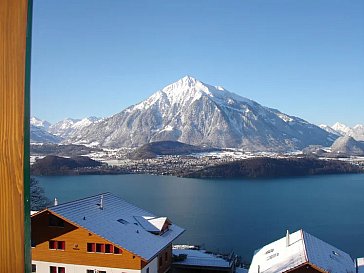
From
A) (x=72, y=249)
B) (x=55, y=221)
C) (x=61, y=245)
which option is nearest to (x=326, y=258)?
(x=72, y=249)

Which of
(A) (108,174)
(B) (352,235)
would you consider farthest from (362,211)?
(A) (108,174)

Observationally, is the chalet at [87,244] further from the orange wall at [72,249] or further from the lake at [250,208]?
the lake at [250,208]

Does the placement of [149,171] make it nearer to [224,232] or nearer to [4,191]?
[224,232]

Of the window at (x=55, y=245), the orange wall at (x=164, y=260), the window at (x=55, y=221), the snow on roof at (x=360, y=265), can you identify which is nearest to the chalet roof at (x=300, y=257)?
the snow on roof at (x=360, y=265)

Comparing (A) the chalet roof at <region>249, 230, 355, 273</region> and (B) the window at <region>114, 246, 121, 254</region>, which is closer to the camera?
(A) the chalet roof at <region>249, 230, 355, 273</region>

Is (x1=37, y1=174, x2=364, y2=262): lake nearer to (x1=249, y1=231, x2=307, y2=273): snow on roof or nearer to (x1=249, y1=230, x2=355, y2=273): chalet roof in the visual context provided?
(x1=249, y1=231, x2=307, y2=273): snow on roof

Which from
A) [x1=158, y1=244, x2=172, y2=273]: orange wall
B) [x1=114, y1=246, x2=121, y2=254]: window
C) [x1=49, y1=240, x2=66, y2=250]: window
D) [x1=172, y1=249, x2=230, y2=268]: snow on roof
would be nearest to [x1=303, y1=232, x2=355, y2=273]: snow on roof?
[x1=172, y1=249, x2=230, y2=268]: snow on roof

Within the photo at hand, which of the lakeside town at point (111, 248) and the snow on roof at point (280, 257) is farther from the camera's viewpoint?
the lakeside town at point (111, 248)

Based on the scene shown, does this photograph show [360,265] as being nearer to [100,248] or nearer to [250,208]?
[100,248]
